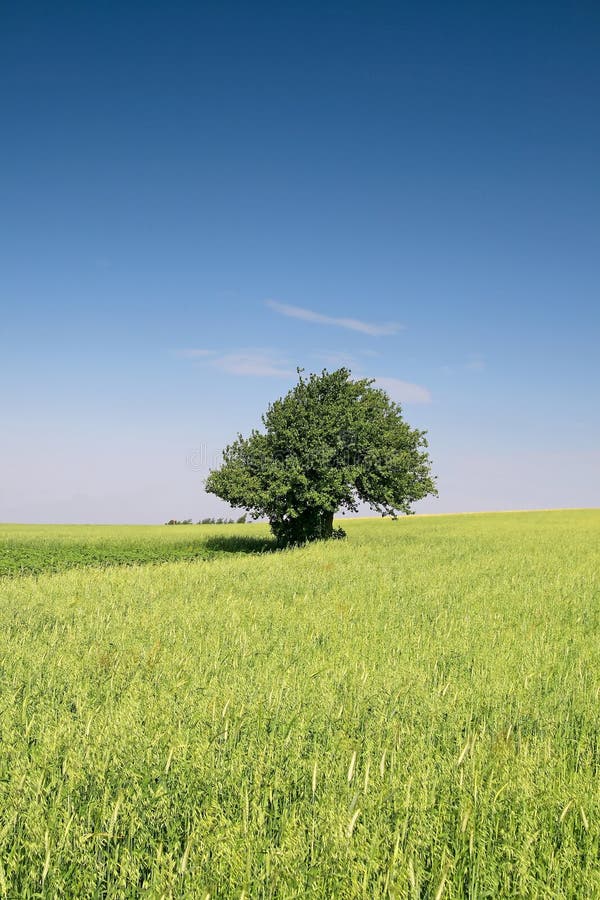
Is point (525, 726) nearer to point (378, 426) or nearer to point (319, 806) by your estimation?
→ point (319, 806)

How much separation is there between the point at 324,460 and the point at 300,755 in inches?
993

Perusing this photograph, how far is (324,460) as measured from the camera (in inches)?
1143

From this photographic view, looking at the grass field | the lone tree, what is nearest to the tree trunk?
the lone tree

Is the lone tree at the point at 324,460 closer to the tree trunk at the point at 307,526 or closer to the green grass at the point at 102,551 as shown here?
the tree trunk at the point at 307,526

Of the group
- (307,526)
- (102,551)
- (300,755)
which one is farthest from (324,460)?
(300,755)

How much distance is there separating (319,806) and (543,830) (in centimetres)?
121

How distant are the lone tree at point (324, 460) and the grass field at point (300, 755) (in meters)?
20.2

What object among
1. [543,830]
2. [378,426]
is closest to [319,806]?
[543,830]

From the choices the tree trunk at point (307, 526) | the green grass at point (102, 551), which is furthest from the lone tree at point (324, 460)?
the green grass at point (102, 551)

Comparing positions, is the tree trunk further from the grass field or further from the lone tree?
the grass field

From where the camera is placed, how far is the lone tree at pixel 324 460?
96.2 ft

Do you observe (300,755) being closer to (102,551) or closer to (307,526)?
(307,526)

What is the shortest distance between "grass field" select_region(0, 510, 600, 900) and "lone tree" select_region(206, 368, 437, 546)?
66.3 feet

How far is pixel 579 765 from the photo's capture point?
4105 millimetres
